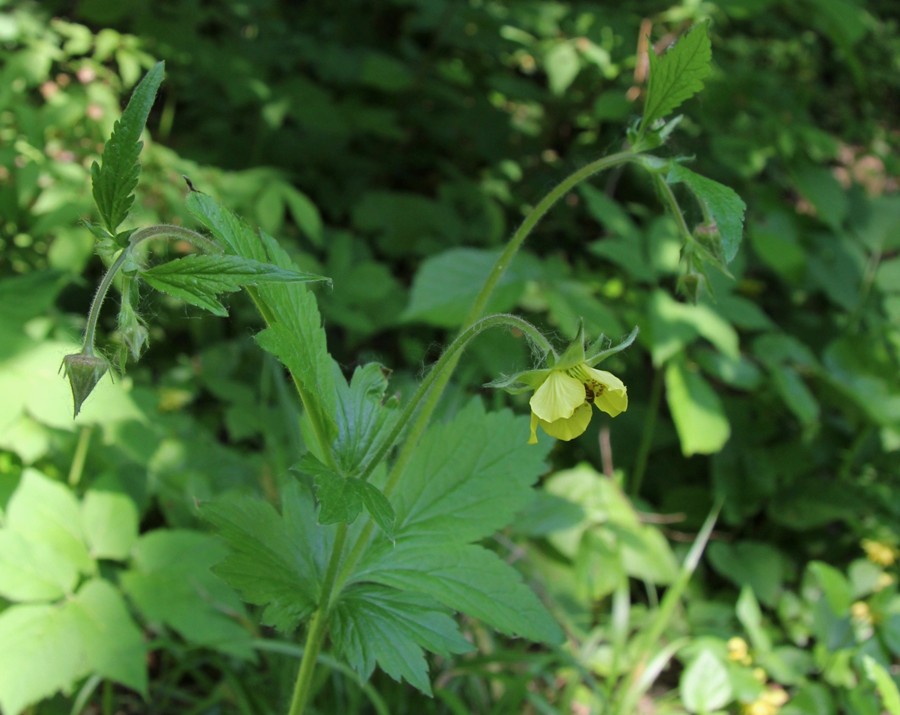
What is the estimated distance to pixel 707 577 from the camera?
2523 mm

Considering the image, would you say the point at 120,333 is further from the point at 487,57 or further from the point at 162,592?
the point at 487,57

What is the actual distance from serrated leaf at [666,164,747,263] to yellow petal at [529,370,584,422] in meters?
0.22

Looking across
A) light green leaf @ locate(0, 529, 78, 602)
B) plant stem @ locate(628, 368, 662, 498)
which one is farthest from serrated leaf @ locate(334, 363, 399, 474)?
plant stem @ locate(628, 368, 662, 498)

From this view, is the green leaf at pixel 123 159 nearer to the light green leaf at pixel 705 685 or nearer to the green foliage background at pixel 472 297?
the green foliage background at pixel 472 297

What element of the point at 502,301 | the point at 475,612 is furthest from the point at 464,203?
the point at 475,612

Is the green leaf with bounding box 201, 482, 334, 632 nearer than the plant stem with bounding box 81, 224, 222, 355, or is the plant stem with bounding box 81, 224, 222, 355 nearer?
the plant stem with bounding box 81, 224, 222, 355

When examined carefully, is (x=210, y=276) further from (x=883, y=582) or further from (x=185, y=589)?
(x=883, y=582)

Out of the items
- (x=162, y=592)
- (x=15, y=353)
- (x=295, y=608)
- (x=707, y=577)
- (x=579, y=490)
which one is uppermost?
(x=295, y=608)

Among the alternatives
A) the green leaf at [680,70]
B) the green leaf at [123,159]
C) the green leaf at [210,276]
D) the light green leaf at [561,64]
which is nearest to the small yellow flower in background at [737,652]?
the green leaf at [680,70]

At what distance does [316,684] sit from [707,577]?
52.3 inches

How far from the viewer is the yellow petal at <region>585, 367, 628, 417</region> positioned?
872mm

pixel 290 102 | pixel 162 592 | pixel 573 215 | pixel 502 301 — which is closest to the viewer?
pixel 162 592

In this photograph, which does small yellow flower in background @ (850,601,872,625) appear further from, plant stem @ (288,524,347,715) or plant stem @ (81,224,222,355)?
plant stem @ (81,224,222,355)

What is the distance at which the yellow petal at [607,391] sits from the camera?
2.86 ft
